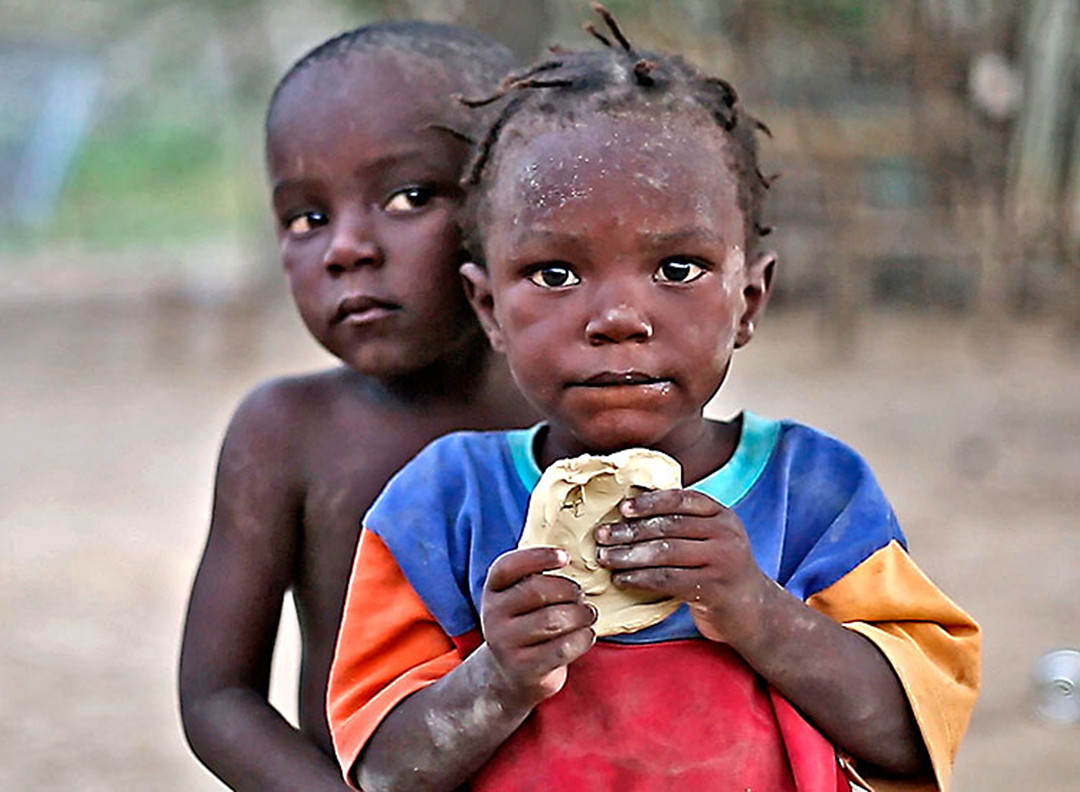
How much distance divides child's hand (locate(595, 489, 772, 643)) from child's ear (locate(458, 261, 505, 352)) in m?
0.29

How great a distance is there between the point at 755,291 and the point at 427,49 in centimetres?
57

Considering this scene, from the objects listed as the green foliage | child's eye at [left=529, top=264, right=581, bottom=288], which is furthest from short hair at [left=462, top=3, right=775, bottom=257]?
the green foliage

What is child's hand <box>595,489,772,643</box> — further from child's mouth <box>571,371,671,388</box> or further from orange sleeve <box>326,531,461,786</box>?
orange sleeve <box>326,531,461,786</box>

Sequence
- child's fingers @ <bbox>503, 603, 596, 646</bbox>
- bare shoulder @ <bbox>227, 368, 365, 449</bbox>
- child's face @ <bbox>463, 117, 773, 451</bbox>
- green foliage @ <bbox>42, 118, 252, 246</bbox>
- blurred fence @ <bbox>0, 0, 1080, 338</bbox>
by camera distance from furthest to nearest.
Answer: green foliage @ <bbox>42, 118, 252, 246</bbox> → blurred fence @ <bbox>0, 0, 1080, 338</bbox> → bare shoulder @ <bbox>227, 368, 365, 449</bbox> → child's face @ <bbox>463, 117, 773, 451</bbox> → child's fingers @ <bbox>503, 603, 596, 646</bbox>

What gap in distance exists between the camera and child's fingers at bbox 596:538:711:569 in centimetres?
135

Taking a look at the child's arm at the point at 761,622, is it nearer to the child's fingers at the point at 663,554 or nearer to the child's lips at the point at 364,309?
the child's fingers at the point at 663,554

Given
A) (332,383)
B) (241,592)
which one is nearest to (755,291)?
(332,383)

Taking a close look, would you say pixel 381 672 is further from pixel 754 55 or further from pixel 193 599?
pixel 754 55

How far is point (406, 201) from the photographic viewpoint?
1812mm

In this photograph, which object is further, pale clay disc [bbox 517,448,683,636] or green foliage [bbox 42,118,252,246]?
green foliage [bbox 42,118,252,246]

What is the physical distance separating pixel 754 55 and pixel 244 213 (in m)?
12.7

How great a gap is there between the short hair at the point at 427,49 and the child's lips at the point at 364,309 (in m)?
0.27

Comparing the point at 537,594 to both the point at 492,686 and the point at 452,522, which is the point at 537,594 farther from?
the point at 452,522

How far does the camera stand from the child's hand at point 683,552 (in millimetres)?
1350
